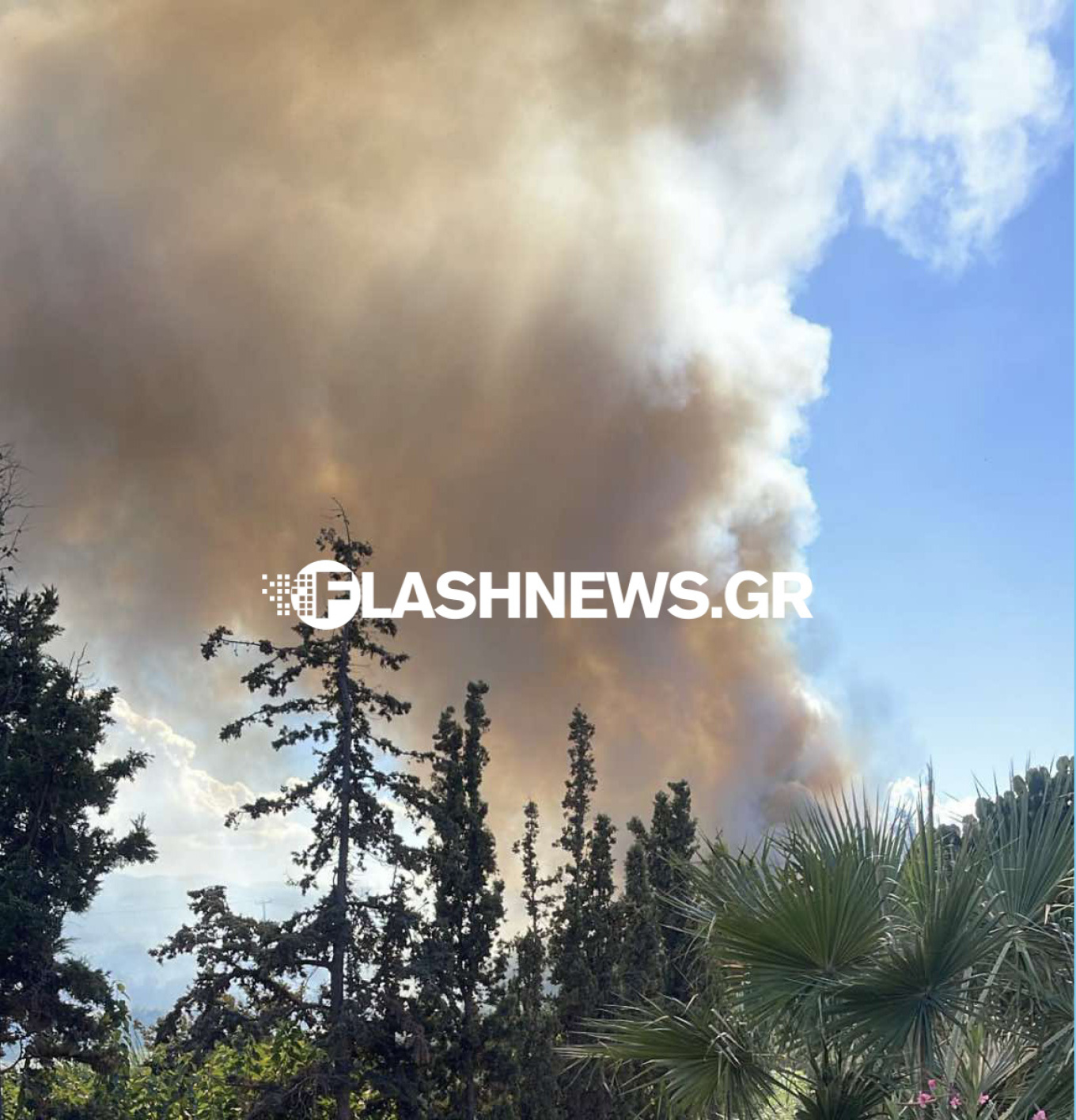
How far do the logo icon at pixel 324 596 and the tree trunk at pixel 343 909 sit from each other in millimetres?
280

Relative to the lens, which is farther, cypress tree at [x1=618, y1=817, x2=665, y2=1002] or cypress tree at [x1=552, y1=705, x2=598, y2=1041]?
cypress tree at [x1=618, y1=817, x2=665, y2=1002]

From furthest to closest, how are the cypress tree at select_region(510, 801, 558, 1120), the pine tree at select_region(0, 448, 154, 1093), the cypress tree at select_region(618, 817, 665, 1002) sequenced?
the cypress tree at select_region(618, 817, 665, 1002), the cypress tree at select_region(510, 801, 558, 1120), the pine tree at select_region(0, 448, 154, 1093)

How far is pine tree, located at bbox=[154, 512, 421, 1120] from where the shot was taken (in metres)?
15.6

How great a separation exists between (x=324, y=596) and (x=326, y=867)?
4.13 meters

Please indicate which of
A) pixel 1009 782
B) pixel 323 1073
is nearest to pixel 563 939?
pixel 323 1073

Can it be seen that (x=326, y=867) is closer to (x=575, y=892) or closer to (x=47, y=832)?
(x=47, y=832)

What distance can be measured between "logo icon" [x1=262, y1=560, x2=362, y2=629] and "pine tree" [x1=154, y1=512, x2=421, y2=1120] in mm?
160

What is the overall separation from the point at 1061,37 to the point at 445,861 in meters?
14.0

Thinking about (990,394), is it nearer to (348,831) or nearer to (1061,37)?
(1061,37)

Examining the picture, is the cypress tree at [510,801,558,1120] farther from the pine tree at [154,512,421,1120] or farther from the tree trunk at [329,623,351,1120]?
the tree trunk at [329,623,351,1120]

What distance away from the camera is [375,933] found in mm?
16438

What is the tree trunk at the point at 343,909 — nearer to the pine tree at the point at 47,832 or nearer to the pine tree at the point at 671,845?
the pine tree at the point at 47,832

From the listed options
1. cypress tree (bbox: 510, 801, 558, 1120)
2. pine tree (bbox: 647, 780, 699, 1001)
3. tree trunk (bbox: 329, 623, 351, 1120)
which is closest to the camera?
tree trunk (bbox: 329, 623, 351, 1120)

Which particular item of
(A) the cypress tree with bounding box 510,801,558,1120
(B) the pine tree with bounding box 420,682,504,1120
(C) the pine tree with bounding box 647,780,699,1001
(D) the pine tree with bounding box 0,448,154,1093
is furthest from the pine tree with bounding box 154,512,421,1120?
(C) the pine tree with bounding box 647,780,699,1001
